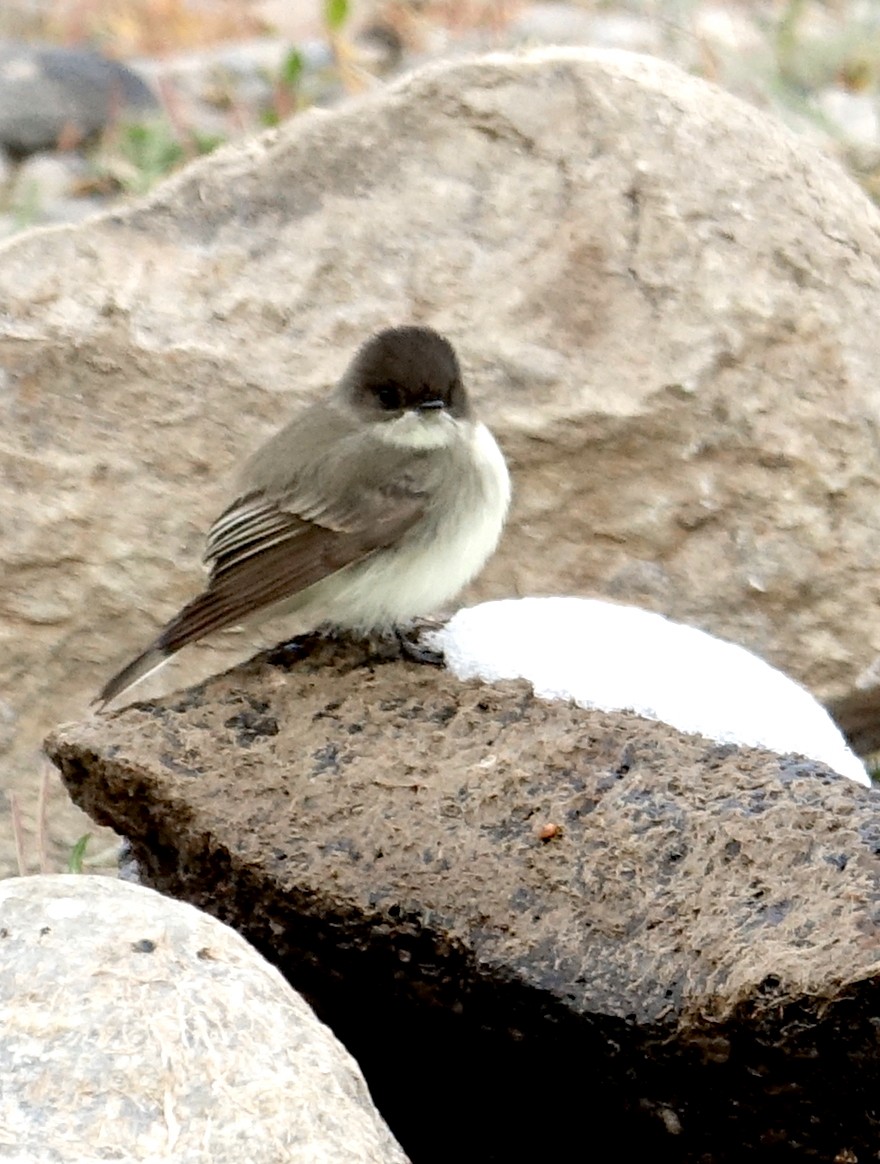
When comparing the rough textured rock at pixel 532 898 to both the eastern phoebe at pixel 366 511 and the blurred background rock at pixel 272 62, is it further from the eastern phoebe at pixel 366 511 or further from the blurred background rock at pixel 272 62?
the blurred background rock at pixel 272 62

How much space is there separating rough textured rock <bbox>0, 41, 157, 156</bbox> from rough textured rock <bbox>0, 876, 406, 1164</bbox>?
6809mm

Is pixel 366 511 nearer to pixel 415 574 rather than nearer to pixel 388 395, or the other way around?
pixel 415 574

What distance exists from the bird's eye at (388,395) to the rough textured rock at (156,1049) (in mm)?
2103

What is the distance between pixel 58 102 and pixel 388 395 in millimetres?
4980

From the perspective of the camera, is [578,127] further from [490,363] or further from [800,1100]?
[800,1100]

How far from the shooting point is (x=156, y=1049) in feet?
10.6

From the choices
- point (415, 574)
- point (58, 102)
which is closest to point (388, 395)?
point (415, 574)

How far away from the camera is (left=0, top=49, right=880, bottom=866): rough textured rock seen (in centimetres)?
590

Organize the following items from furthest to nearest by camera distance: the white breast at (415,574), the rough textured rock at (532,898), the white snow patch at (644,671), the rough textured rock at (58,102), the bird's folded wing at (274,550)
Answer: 1. the rough textured rock at (58,102)
2. the white breast at (415,574)
3. the bird's folded wing at (274,550)
4. the white snow patch at (644,671)
5. the rough textured rock at (532,898)

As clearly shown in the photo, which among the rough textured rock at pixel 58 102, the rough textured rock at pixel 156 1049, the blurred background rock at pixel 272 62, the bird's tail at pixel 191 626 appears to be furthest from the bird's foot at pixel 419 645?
the rough textured rock at pixel 58 102

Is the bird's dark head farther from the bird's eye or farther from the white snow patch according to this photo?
the white snow patch

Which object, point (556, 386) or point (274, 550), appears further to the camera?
point (556, 386)

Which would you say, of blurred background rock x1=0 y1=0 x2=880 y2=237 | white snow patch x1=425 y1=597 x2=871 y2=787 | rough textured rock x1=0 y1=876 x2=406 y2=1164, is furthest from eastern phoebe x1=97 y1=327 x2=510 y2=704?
blurred background rock x1=0 y1=0 x2=880 y2=237

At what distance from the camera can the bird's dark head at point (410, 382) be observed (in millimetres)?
5332
